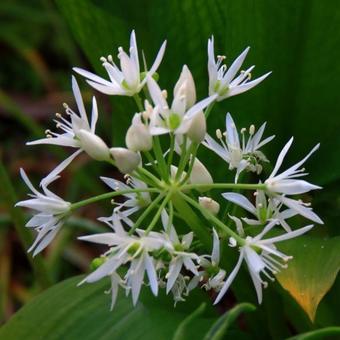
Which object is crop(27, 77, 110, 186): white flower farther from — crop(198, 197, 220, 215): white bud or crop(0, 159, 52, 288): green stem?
crop(0, 159, 52, 288): green stem

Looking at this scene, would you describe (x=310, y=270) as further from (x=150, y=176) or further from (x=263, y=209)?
(x=150, y=176)

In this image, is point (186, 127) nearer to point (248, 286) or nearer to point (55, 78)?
point (248, 286)

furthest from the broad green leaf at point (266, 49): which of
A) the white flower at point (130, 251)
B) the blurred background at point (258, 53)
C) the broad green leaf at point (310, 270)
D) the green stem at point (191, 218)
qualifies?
the white flower at point (130, 251)

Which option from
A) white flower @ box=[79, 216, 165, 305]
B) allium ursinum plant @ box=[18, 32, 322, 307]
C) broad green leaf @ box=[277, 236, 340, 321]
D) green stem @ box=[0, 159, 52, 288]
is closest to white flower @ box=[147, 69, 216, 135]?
allium ursinum plant @ box=[18, 32, 322, 307]

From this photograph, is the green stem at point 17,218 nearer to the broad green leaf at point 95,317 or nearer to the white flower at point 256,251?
the broad green leaf at point 95,317

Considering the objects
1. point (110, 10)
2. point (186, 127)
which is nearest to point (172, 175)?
point (186, 127)
